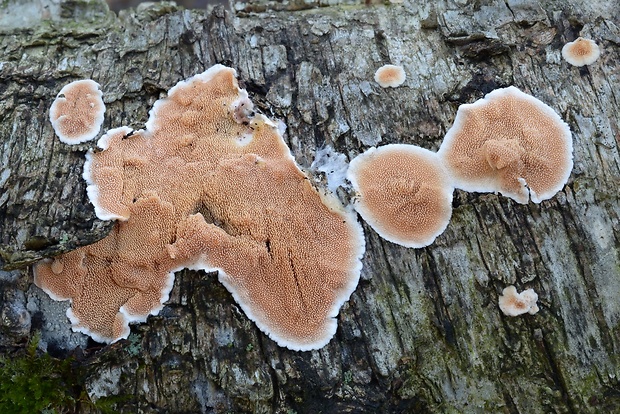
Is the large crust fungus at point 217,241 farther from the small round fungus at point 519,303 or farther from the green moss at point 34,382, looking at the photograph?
the small round fungus at point 519,303

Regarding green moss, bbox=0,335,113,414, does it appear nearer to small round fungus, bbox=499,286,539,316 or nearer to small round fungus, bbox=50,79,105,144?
small round fungus, bbox=50,79,105,144

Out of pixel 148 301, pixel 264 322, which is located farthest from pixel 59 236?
pixel 264 322

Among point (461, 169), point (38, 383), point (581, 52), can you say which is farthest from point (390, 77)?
point (38, 383)

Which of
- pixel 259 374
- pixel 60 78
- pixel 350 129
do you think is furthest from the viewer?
pixel 60 78

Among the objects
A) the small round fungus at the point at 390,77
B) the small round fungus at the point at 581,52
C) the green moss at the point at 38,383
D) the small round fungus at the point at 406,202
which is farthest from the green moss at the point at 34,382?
the small round fungus at the point at 581,52

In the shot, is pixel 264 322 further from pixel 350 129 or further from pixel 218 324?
pixel 350 129

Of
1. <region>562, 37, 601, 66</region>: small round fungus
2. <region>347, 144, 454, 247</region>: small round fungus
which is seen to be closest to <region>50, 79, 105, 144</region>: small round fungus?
<region>347, 144, 454, 247</region>: small round fungus

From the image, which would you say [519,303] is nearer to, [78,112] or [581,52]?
[581,52]
